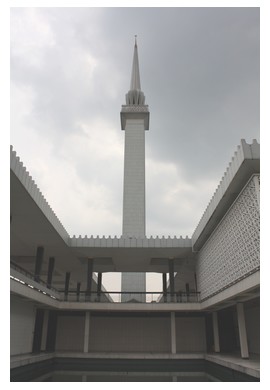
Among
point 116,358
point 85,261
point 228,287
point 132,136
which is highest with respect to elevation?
point 132,136

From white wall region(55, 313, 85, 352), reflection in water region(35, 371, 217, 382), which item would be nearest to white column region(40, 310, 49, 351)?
white wall region(55, 313, 85, 352)

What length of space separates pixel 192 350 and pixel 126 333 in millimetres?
4161

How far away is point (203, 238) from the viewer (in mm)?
18094

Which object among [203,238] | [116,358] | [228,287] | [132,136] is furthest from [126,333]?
[132,136]

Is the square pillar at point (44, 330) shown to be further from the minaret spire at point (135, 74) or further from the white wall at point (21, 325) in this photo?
Result: the minaret spire at point (135, 74)

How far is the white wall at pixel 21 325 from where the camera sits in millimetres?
15258

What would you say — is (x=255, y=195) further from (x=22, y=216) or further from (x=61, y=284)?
(x=61, y=284)

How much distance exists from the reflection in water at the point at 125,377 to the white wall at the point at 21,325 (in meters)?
2.12

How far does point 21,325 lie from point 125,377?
228 inches

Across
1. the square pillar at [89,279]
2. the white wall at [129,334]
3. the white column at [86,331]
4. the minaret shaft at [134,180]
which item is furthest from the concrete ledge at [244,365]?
the minaret shaft at [134,180]

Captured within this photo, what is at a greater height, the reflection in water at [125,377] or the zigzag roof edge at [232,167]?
the zigzag roof edge at [232,167]

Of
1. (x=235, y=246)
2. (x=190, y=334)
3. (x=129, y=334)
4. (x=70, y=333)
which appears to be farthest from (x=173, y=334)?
(x=235, y=246)

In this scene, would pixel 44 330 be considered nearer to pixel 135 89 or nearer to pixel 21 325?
pixel 21 325

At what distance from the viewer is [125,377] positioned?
14.4 m
